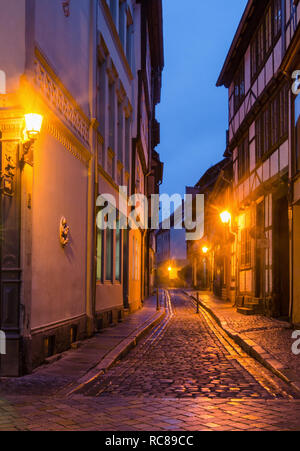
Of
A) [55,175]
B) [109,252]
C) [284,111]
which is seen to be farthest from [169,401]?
[284,111]

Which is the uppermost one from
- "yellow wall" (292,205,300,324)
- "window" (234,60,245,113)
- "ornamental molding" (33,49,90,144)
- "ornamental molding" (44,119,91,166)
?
"window" (234,60,245,113)

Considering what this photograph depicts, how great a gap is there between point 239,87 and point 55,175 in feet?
52.2

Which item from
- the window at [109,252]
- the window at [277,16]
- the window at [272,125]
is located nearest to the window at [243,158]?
the window at [272,125]

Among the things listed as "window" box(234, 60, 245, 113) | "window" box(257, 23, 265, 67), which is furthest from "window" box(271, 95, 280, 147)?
"window" box(234, 60, 245, 113)

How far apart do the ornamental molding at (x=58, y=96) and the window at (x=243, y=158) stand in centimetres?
1063

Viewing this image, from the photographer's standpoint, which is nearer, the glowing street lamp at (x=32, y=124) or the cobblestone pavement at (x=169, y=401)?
the cobblestone pavement at (x=169, y=401)

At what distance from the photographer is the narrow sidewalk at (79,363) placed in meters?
7.57

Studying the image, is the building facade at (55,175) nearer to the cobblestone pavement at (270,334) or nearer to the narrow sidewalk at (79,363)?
the narrow sidewalk at (79,363)

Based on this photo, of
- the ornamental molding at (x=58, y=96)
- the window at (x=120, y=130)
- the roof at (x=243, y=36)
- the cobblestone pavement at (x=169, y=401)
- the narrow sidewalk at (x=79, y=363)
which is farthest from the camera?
the roof at (x=243, y=36)

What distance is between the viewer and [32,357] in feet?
28.1

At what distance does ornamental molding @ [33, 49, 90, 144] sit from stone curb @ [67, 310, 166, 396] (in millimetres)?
4403

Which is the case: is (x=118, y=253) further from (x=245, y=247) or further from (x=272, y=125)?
(x=272, y=125)

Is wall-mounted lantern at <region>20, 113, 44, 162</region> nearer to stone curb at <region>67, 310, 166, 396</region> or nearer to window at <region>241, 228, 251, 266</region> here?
stone curb at <region>67, 310, 166, 396</region>

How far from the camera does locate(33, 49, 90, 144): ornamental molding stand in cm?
922
